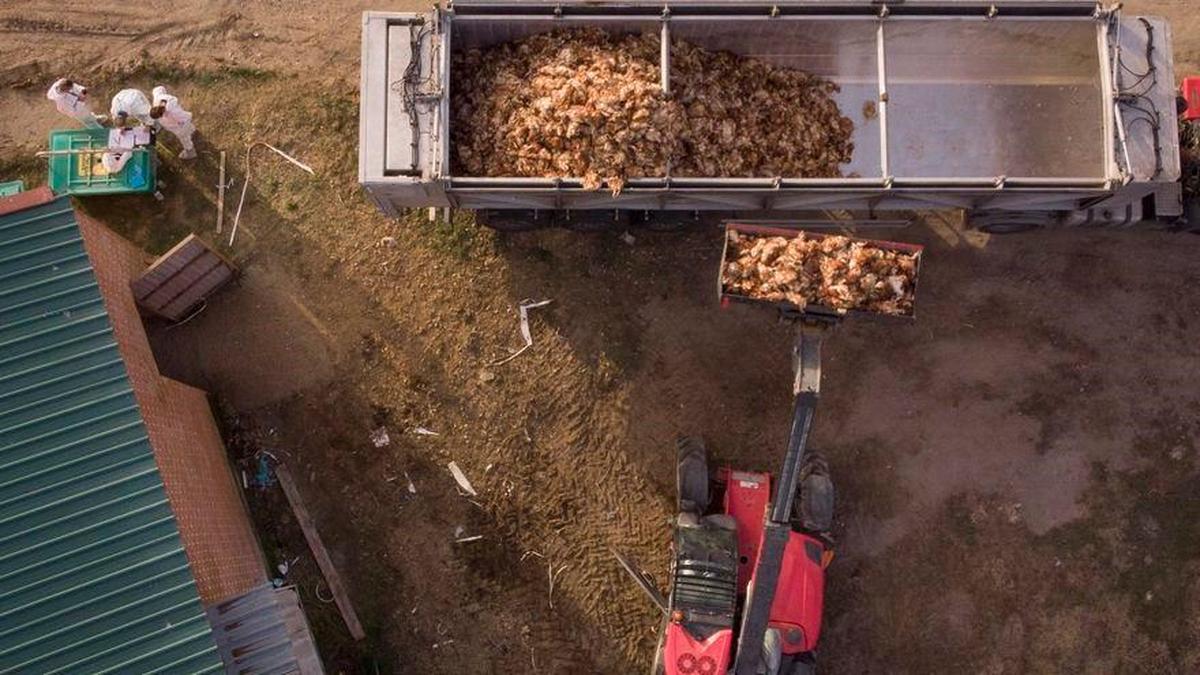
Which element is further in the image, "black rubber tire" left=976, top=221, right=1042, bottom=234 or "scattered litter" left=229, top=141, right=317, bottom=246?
"scattered litter" left=229, top=141, right=317, bottom=246

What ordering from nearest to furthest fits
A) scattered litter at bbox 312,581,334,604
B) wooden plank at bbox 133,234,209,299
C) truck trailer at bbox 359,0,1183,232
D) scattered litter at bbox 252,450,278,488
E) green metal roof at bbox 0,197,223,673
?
1. green metal roof at bbox 0,197,223,673
2. truck trailer at bbox 359,0,1183,232
3. wooden plank at bbox 133,234,209,299
4. scattered litter at bbox 312,581,334,604
5. scattered litter at bbox 252,450,278,488

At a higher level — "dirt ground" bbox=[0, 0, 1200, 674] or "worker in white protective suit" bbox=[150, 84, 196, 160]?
"worker in white protective suit" bbox=[150, 84, 196, 160]

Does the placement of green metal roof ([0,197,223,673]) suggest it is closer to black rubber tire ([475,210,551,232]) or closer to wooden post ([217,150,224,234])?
wooden post ([217,150,224,234])

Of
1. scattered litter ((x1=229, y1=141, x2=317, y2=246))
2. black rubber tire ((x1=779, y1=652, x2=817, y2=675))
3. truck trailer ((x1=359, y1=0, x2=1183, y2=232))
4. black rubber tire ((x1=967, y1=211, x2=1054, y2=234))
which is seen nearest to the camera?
truck trailer ((x1=359, y1=0, x2=1183, y2=232))

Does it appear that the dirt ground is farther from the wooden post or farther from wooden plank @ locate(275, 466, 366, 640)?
the wooden post

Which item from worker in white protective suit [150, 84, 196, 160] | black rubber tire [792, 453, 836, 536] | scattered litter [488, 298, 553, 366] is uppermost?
worker in white protective suit [150, 84, 196, 160]

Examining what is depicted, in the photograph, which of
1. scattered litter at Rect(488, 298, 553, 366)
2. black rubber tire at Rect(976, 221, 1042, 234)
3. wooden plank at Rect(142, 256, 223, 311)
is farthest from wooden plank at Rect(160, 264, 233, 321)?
black rubber tire at Rect(976, 221, 1042, 234)
